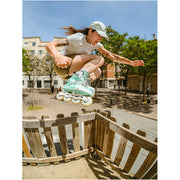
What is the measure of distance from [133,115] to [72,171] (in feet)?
7.32

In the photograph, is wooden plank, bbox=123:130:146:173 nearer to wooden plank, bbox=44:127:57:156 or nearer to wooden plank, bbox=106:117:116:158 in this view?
wooden plank, bbox=106:117:116:158

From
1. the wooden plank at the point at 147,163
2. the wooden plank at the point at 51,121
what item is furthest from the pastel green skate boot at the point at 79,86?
the wooden plank at the point at 51,121

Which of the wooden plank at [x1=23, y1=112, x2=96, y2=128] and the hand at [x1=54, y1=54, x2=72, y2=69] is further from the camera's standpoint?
the wooden plank at [x1=23, y1=112, x2=96, y2=128]

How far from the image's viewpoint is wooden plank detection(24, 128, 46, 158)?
1.19m

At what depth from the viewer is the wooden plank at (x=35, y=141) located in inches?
46.7

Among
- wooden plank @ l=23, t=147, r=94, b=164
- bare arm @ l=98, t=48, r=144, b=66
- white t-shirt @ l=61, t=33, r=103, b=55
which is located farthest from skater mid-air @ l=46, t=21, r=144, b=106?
Result: wooden plank @ l=23, t=147, r=94, b=164

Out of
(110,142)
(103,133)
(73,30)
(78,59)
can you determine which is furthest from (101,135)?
(73,30)

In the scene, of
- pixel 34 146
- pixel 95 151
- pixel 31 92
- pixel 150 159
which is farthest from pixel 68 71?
pixel 95 151

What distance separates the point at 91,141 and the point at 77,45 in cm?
139

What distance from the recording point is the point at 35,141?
48.3 inches

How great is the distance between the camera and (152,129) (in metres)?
2.14

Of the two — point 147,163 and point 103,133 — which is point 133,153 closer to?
point 147,163

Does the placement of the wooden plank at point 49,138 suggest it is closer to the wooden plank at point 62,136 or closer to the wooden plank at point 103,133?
the wooden plank at point 62,136

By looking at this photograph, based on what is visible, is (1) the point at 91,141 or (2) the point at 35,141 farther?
(1) the point at 91,141
